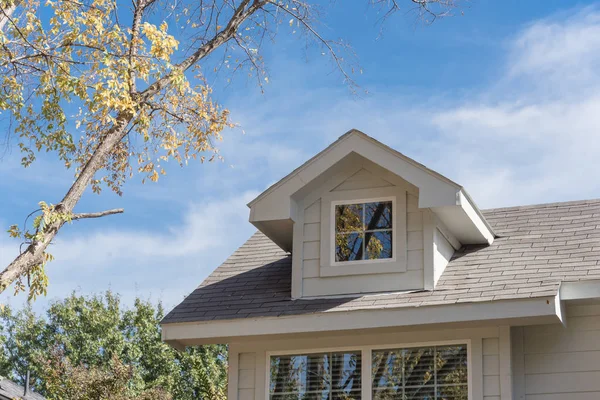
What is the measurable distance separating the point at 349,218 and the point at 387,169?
74cm

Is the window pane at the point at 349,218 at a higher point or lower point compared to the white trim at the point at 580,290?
higher

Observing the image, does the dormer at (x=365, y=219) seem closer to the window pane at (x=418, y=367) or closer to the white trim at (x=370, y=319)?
the white trim at (x=370, y=319)

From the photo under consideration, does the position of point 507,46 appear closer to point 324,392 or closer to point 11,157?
point 324,392

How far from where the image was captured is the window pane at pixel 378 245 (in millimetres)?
10102

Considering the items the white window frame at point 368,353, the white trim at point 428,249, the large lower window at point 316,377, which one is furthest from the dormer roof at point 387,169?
the large lower window at point 316,377

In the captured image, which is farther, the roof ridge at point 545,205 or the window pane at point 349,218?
the roof ridge at point 545,205

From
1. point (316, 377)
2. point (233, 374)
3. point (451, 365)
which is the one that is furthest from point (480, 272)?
point (233, 374)

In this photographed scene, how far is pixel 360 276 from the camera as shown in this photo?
1006 cm

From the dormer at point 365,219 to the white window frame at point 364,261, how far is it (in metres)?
0.01

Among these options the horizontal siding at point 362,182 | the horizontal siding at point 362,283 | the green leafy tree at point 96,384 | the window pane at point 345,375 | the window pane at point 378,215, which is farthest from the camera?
the green leafy tree at point 96,384

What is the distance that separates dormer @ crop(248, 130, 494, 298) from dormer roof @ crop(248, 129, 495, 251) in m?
0.01

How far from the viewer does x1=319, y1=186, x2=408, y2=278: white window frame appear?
10000 mm

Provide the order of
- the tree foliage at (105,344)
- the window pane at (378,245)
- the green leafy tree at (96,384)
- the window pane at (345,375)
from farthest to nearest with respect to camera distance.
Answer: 1. the tree foliage at (105,344)
2. the green leafy tree at (96,384)
3. the window pane at (378,245)
4. the window pane at (345,375)

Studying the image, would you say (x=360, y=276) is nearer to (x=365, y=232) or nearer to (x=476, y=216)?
(x=365, y=232)
